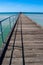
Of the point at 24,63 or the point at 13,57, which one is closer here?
the point at 24,63

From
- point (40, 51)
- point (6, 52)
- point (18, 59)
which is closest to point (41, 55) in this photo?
point (40, 51)

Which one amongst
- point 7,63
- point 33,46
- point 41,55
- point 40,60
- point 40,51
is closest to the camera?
point 7,63

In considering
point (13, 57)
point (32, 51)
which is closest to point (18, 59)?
point (13, 57)

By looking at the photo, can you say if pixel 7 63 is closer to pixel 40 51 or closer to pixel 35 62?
pixel 35 62

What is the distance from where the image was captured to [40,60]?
116 inches

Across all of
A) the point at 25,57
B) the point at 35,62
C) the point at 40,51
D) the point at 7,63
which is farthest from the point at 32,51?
the point at 7,63

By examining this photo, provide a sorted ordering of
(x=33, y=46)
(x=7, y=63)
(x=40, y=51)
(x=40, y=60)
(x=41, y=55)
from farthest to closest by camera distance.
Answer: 1. (x=33, y=46)
2. (x=40, y=51)
3. (x=41, y=55)
4. (x=40, y=60)
5. (x=7, y=63)

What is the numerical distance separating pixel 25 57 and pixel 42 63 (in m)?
0.41

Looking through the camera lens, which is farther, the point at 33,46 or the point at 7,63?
the point at 33,46

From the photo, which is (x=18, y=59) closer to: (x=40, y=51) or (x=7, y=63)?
(x=7, y=63)

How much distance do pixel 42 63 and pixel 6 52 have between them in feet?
2.88

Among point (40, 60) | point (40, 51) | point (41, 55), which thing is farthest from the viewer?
point (40, 51)

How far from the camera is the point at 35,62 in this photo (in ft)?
9.39

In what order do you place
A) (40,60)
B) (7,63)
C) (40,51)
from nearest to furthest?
(7,63), (40,60), (40,51)
